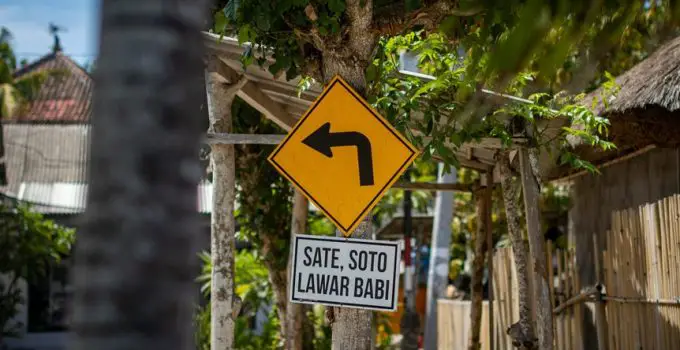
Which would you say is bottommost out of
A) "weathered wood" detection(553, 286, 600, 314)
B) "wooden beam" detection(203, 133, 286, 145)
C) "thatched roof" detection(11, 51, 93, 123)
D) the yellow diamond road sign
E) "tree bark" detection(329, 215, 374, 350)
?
"tree bark" detection(329, 215, 374, 350)

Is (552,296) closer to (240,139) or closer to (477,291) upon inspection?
(477,291)

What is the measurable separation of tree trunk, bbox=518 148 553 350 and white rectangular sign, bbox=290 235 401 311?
2825mm

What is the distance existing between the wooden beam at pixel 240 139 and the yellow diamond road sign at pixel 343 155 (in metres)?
1.89

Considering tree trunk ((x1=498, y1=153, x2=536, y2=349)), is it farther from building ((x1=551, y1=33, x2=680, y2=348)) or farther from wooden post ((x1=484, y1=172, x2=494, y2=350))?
wooden post ((x1=484, y1=172, x2=494, y2=350))

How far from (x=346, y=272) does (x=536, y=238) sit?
3.02 m

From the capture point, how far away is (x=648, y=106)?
10.6m

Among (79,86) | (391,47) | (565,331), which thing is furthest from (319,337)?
(79,86)

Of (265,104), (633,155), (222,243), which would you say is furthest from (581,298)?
(265,104)

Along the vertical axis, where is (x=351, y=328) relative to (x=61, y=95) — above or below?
below

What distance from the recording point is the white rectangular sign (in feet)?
21.8

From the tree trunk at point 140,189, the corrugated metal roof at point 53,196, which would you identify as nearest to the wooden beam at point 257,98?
the tree trunk at point 140,189

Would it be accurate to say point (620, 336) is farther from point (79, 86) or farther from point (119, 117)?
point (79, 86)

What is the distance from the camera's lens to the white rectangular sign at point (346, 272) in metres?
6.66

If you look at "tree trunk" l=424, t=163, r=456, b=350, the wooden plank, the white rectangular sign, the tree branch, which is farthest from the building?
the white rectangular sign
